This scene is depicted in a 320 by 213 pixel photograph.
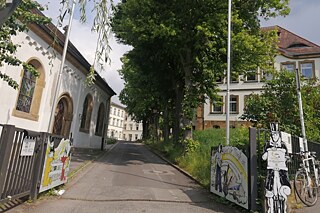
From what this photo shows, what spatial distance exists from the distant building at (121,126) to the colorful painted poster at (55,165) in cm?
8755

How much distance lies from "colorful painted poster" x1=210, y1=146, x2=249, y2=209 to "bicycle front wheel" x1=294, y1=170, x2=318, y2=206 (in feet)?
4.80

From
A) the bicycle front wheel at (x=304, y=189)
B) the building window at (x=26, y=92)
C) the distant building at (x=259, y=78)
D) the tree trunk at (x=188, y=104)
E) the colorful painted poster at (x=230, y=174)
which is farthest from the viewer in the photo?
the distant building at (x=259, y=78)

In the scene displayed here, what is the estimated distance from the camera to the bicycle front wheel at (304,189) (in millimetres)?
6613

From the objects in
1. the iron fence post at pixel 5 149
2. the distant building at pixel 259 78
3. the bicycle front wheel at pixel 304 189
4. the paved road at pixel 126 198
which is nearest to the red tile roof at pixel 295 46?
the distant building at pixel 259 78

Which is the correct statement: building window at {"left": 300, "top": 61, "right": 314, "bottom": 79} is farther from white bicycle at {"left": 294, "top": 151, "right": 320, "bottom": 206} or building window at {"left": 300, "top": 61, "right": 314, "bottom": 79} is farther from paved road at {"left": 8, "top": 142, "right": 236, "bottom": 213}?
paved road at {"left": 8, "top": 142, "right": 236, "bottom": 213}

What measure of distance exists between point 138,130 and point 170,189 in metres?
98.2

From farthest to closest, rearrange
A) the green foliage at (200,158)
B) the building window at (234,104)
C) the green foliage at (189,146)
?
the building window at (234,104)
the green foliage at (189,146)
the green foliage at (200,158)

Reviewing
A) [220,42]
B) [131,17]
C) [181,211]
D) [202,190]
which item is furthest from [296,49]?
[181,211]

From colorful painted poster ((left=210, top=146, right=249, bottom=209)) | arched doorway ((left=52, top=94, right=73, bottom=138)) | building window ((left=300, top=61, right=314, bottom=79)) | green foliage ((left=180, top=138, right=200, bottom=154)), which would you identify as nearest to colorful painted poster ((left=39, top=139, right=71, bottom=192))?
colorful painted poster ((left=210, top=146, right=249, bottom=209))

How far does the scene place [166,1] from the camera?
14711mm

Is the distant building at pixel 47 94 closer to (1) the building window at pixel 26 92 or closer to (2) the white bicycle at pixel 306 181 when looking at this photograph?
(1) the building window at pixel 26 92

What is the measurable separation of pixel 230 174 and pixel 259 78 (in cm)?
2902

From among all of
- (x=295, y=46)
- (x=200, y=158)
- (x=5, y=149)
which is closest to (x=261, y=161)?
(x=5, y=149)

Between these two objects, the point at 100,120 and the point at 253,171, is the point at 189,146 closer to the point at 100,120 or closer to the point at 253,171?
the point at 253,171
